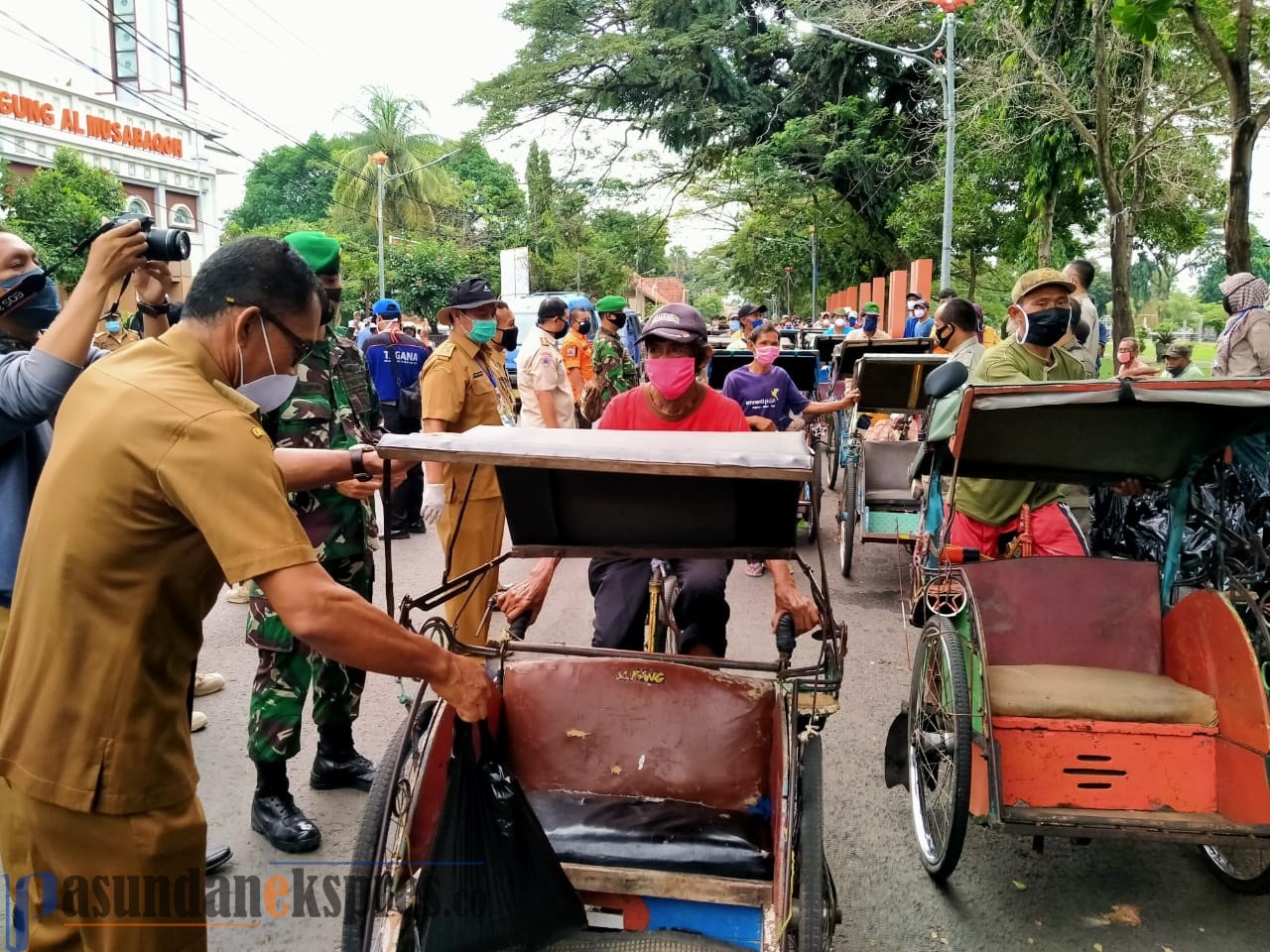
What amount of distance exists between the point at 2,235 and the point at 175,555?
1.42 metres

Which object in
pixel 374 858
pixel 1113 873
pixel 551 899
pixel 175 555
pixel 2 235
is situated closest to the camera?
pixel 175 555

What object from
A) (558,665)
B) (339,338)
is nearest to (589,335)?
(339,338)

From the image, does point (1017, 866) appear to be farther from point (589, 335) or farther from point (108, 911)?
point (589, 335)

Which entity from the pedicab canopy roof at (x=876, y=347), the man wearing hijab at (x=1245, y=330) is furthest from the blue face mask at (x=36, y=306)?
the pedicab canopy roof at (x=876, y=347)

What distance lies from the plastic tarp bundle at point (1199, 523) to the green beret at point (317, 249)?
4097mm

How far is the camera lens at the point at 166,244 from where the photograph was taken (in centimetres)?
253

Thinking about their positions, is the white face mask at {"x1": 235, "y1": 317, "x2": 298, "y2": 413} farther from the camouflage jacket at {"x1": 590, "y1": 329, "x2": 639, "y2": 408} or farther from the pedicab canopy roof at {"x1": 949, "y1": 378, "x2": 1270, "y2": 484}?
the camouflage jacket at {"x1": 590, "y1": 329, "x2": 639, "y2": 408}

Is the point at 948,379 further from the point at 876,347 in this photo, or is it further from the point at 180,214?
the point at 180,214

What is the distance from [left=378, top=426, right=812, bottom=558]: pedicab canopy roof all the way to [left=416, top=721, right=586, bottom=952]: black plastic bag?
0.71m

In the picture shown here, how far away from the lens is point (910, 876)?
326cm

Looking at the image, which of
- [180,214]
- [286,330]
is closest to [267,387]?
[286,330]

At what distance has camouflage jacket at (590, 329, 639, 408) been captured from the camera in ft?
29.9

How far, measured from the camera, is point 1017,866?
10.9 ft

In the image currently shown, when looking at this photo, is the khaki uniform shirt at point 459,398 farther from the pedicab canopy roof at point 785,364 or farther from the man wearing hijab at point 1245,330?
the man wearing hijab at point 1245,330
